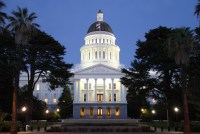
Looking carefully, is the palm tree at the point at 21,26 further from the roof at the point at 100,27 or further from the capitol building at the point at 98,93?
the roof at the point at 100,27

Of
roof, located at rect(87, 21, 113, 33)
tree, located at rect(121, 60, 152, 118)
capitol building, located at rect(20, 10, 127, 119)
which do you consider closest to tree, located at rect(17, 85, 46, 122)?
capitol building, located at rect(20, 10, 127, 119)

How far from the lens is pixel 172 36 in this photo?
36812mm

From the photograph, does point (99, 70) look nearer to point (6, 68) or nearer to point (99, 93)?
point (99, 93)

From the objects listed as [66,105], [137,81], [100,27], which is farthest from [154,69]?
[100,27]

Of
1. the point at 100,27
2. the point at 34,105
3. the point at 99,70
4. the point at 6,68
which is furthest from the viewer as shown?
the point at 100,27

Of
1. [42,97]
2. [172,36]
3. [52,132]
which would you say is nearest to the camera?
[172,36]

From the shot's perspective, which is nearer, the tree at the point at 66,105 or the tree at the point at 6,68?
the tree at the point at 6,68

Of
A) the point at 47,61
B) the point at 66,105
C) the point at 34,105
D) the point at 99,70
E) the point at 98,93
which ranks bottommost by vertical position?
the point at 34,105

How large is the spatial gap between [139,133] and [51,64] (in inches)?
856

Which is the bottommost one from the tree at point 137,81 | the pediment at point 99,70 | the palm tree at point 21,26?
the tree at point 137,81

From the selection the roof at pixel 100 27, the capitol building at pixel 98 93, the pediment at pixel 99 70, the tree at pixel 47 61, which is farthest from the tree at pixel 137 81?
the roof at pixel 100 27

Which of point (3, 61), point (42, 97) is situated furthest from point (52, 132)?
point (42, 97)

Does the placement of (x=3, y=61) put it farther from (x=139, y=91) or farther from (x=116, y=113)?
(x=116, y=113)

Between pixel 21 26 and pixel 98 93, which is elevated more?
pixel 21 26
